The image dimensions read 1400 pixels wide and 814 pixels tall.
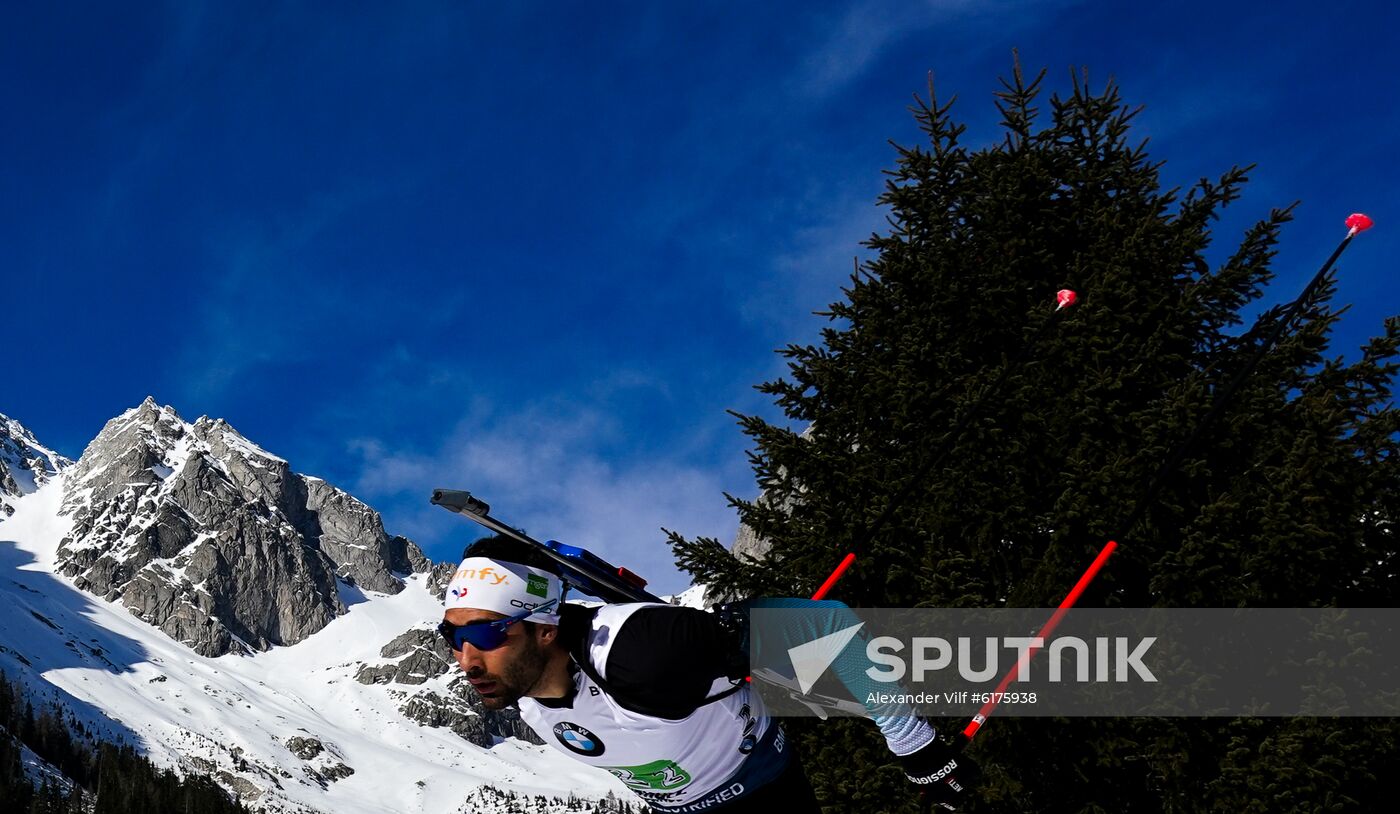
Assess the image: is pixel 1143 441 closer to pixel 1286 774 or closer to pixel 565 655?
pixel 1286 774

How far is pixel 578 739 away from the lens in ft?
15.9

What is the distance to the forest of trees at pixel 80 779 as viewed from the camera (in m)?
72.6

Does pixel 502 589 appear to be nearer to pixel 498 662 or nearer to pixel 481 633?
pixel 481 633

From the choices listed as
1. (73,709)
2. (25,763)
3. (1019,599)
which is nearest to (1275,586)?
(1019,599)

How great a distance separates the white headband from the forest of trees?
77.6m

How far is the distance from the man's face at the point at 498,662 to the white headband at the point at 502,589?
49mm

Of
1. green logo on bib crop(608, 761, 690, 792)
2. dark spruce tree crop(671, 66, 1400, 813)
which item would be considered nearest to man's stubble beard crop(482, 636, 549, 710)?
green logo on bib crop(608, 761, 690, 792)

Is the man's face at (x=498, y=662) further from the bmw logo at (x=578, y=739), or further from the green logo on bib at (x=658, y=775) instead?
the green logo on bib at (x=658, y=775)

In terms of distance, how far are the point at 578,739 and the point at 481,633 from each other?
2.70ft

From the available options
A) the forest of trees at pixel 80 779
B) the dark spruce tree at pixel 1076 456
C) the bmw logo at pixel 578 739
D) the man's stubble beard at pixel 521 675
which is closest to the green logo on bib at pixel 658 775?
the bmw logo at pixel 578 739

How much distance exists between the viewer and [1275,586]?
8594 mm

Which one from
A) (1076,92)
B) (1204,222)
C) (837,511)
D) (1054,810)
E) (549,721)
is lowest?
(549,721)

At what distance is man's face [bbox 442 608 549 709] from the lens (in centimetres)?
445

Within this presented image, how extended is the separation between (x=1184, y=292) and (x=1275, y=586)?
316 centimetres
